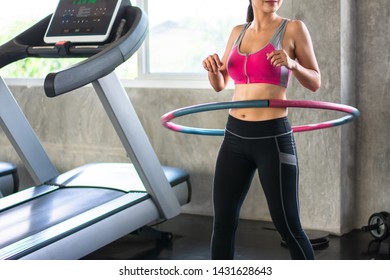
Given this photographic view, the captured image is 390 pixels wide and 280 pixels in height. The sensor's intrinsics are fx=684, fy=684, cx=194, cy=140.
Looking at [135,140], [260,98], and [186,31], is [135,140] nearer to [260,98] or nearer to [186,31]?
[186,31]

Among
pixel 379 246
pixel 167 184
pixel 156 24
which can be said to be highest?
pixel 156 24

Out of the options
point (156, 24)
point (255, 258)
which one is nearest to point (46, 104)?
point (156, 24)

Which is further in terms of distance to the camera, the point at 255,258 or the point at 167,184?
the point at 167,184

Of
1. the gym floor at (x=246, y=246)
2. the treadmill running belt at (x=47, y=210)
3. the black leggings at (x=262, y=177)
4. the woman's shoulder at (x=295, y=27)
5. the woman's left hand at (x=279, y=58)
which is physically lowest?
the gym floor at (x=246, y=246)

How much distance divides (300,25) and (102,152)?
2.92 m

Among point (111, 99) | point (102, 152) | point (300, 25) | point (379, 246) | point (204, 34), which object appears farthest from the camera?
point (102, 152)

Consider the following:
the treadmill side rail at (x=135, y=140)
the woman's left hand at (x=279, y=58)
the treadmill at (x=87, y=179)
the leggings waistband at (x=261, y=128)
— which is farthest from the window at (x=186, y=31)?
the woman's left hand at (x=279, y=58)

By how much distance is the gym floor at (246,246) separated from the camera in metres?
4.04

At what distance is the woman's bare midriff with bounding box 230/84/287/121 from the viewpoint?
2.72m

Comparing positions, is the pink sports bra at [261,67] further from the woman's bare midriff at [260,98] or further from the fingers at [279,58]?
the fingers at [279,58]

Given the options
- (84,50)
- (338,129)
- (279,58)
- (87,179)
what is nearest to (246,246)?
(338,129)

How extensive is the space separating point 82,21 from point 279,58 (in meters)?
1.69

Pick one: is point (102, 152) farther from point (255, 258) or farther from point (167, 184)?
point (255, 258)

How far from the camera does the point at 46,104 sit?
5.54 m
